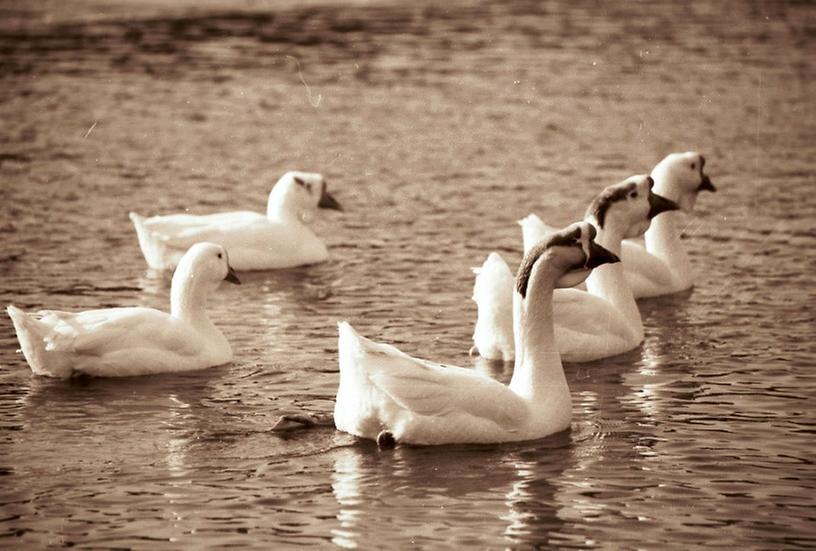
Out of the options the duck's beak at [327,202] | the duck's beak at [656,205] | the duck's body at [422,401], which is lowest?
the duck's body at [422,401]

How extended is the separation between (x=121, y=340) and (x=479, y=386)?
3.30 metres

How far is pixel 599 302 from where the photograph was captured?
13383 millimetres

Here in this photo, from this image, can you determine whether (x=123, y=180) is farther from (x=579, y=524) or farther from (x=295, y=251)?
(x=579, y=524)

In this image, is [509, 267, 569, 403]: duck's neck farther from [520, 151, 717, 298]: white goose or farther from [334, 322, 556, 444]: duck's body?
[520, 151, 717, 298]: white goose

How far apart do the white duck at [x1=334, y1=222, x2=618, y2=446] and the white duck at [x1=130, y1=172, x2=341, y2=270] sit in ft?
18.6

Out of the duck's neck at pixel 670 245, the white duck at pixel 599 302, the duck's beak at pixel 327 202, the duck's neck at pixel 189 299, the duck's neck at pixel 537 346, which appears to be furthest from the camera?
the duck's beak at pixel 327 202

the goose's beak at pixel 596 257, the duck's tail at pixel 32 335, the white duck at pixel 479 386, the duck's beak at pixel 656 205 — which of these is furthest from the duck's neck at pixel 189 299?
the duck's beak at pixel 656 205

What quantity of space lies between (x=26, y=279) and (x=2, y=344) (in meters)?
2.23

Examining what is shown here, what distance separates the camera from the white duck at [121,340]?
12484 millimetres

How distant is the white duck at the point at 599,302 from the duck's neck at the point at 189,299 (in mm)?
2211

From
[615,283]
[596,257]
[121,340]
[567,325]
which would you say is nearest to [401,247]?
[615,283]

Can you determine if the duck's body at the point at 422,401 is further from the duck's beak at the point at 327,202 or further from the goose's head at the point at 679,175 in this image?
the duck's beak at the point at 327,202

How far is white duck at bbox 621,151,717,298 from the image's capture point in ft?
50.8

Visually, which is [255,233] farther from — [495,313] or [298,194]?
[495,313]
